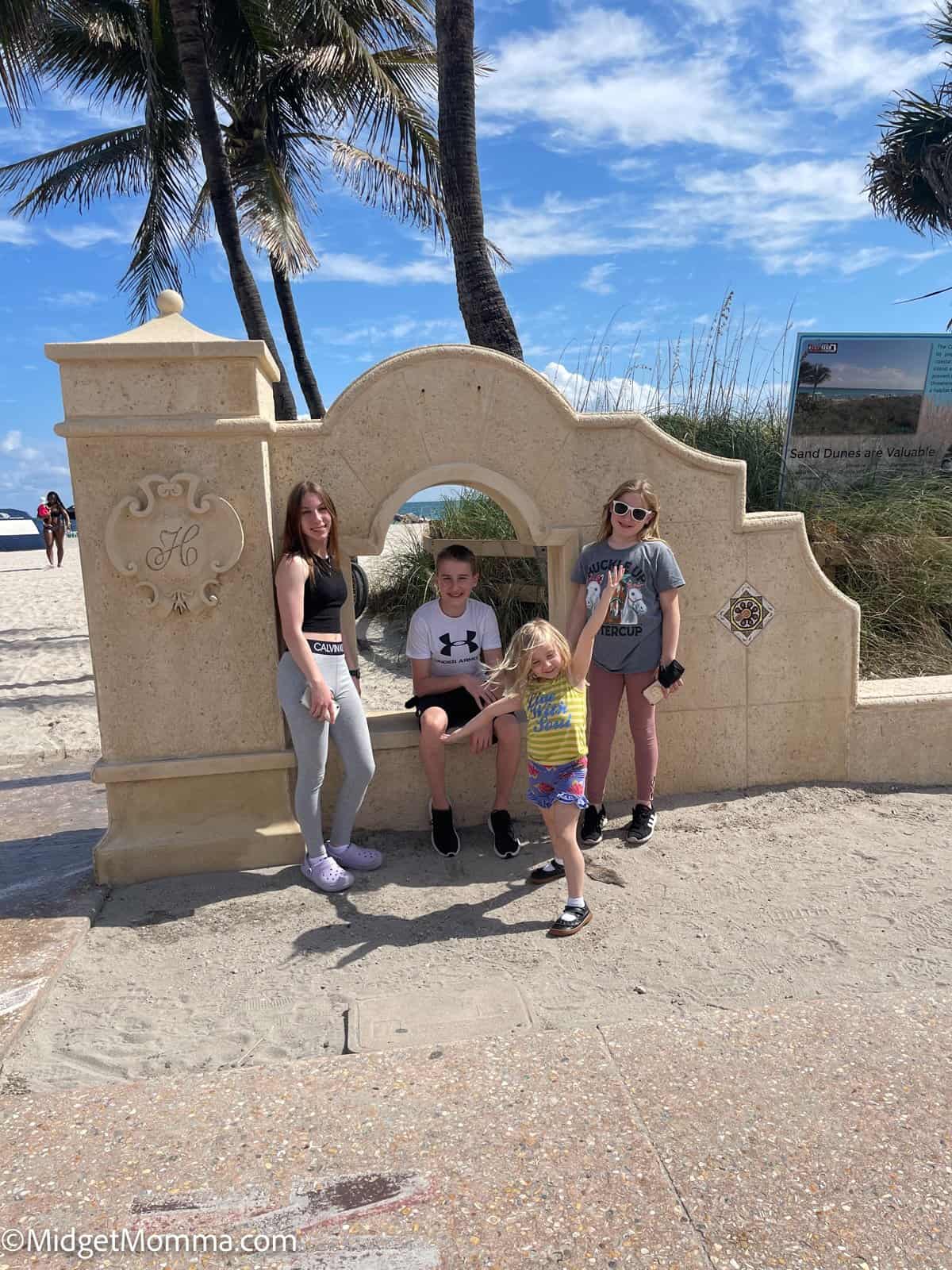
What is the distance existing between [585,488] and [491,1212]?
10.9ft

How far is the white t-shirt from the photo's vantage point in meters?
4.17

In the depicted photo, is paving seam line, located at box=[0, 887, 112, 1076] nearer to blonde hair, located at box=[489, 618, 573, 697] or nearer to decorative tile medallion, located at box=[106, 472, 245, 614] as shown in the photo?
decorative tile medallion, located at box=[106, 472, 245, 614]

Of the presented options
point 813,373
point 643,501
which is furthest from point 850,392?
point 643,501

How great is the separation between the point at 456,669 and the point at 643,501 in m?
1.28

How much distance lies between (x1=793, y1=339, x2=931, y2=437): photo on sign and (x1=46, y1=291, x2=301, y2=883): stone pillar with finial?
520 cm

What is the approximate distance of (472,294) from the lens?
6809 millimetres

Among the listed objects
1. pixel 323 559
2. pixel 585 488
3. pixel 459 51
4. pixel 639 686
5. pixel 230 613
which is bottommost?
pixel 639 686

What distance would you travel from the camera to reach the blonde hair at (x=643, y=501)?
13.4 ft

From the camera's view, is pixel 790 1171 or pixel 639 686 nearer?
pixel 790 1171

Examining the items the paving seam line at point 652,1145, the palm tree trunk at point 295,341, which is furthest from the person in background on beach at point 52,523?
the paving seam line at point 652,1145

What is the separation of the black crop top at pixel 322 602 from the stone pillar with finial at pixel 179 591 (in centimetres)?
29

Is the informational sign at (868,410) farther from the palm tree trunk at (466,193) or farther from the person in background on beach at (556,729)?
the person in background on beach at (556,729)

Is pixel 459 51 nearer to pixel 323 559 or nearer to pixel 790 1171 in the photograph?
pixel 323 559

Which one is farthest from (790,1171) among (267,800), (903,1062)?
(267,800)
